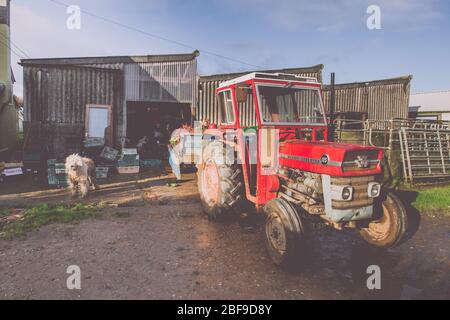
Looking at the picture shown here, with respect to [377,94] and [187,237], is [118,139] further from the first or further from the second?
[377,94]

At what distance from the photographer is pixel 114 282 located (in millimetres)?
3564

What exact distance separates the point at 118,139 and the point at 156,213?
7.56 m

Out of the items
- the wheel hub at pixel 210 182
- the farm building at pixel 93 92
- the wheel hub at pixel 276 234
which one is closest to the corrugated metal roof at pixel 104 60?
the farm building at pixel 93 92

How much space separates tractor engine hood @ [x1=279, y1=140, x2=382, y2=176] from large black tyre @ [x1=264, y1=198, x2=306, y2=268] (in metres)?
0.68

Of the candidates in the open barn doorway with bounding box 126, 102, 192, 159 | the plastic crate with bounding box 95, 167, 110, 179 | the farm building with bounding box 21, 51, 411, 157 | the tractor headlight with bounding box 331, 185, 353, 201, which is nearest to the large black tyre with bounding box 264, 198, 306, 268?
the tractor headlight with bounding box 331, 185, 353, 201

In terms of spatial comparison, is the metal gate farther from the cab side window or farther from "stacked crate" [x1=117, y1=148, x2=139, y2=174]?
"stacked crate" [x1=117, y1=148, x2=139, y2=174]

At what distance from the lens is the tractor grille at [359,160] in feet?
12.8

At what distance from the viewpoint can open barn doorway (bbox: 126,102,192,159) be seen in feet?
50.7

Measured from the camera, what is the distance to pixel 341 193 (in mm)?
3848

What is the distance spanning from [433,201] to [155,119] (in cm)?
1371

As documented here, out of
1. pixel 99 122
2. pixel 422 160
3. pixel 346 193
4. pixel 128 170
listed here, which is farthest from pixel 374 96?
pixel 346 193

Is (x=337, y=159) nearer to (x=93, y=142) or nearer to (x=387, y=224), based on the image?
(x=387, y=224)
